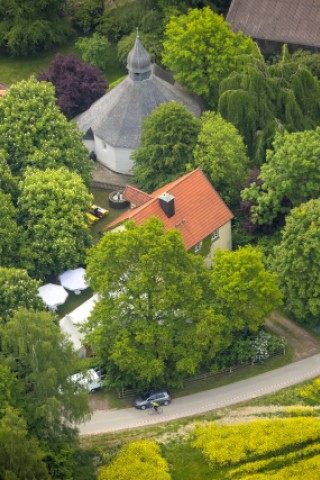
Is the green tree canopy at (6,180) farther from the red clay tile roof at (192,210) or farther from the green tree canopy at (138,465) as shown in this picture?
the green tree canopy at (138,465)

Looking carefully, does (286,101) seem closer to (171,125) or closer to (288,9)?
(171,125)

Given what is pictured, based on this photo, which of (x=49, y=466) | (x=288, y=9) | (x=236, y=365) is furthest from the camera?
(x=288, y=9)

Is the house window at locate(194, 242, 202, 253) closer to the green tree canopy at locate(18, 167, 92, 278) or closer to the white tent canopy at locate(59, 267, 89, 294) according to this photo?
the green tree canopy at locate(18, 167, 92, 278)

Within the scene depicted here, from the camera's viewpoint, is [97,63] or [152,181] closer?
[152,181]

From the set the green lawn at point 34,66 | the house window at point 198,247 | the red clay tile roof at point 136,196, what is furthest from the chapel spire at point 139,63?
the house window at point 198,247

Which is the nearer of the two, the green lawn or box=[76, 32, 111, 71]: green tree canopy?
box=[76, 32, 111, 71]: green tree canopy

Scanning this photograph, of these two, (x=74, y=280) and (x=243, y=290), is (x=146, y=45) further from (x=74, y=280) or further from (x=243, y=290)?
(x=243, y=290)

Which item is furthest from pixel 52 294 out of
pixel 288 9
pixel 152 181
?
pixel 288 9

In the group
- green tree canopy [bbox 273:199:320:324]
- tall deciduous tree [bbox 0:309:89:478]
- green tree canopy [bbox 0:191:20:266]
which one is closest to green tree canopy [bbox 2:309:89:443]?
tall deciduous tree [bbox 0:309:89:478]
